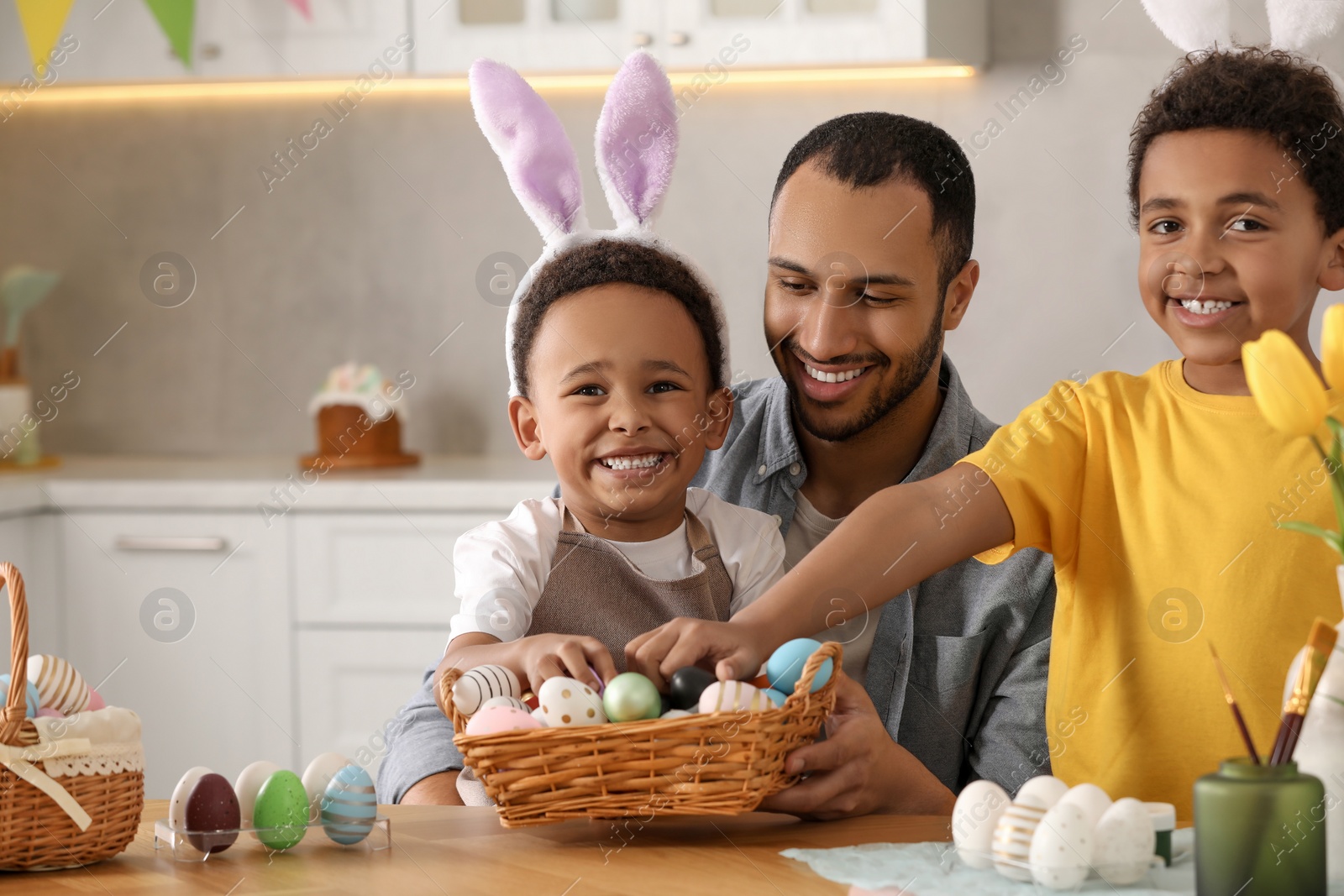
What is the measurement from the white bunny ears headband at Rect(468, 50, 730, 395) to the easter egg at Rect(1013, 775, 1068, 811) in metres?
0.58

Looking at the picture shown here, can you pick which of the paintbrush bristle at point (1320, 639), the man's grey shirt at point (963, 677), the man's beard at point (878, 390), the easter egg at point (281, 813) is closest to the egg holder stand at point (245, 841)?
the easter egg at point (281, 813)

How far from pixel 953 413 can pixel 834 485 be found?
0.15 meters

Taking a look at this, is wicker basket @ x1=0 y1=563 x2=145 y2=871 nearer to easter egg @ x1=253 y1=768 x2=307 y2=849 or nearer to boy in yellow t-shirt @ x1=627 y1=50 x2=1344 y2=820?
easter egg @ x1=253 y1=768 x2=307 y2=849

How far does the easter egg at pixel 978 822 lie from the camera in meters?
0.76

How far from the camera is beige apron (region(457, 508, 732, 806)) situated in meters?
1.17

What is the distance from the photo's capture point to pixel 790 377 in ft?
4.69

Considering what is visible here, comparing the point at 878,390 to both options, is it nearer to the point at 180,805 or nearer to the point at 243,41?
the point at 180,805

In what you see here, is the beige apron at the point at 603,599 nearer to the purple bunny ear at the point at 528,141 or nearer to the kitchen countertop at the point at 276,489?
the purple bunny ear at the point at 528,141

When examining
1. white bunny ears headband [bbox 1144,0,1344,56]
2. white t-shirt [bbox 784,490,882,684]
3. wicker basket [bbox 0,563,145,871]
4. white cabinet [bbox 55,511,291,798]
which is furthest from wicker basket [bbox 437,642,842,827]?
white cabinet [bbox 55,511,291,798]

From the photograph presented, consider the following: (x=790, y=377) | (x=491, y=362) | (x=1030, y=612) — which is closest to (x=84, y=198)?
(x=491, y=362)

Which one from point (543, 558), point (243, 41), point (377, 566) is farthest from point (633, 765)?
point (243, 41)

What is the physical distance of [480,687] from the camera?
899 mm

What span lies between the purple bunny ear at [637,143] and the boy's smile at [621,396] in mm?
128

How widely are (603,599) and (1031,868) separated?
1.74ft
